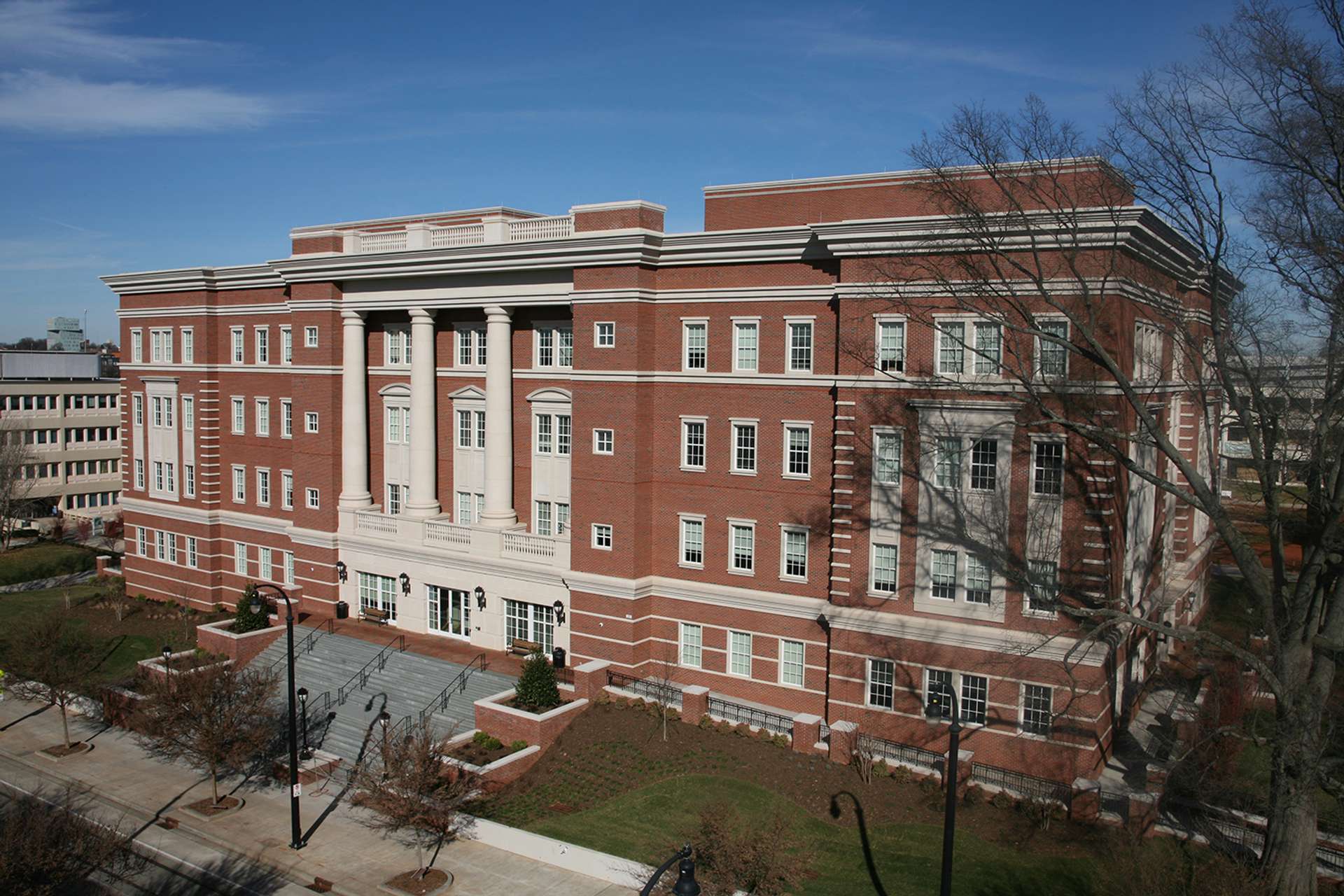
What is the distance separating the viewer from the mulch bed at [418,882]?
925 inches

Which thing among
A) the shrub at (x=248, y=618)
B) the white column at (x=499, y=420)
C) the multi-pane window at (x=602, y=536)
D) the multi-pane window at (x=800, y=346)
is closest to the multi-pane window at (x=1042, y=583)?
the multi-pane window at (x=800, y=346)

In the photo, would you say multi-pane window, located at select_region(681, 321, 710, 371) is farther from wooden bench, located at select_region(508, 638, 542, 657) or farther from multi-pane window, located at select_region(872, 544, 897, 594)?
wooden bench, located at select_region(508, 638, 542, 657)

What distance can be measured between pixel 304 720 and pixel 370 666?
5.82 meters

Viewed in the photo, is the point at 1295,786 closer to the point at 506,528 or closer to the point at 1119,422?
the point at 1119,422

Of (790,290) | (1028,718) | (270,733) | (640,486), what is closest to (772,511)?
(640,486)

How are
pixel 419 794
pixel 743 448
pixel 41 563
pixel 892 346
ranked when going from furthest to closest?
1. pixel 41 563
2. pixel 743 448
3. pixel 892 346
4. pixel 419 794

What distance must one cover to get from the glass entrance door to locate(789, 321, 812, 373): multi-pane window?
53.1 ft

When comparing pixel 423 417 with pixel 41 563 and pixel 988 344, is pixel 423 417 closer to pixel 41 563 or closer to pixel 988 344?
pixel 988 344

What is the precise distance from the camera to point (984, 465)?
1080 inches

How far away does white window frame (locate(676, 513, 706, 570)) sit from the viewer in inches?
1328

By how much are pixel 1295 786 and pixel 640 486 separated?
800 inches

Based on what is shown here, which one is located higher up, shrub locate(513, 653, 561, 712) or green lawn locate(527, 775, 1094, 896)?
shrub locate(513, 653, 561, 712)

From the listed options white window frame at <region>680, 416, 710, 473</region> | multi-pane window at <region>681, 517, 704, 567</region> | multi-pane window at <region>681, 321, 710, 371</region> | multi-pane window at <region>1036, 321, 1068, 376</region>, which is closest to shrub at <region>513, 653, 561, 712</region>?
multi-pane window at <region>681, 517, 704, 567</region>

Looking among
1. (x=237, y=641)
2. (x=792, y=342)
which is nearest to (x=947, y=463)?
(x=792, y=342)
